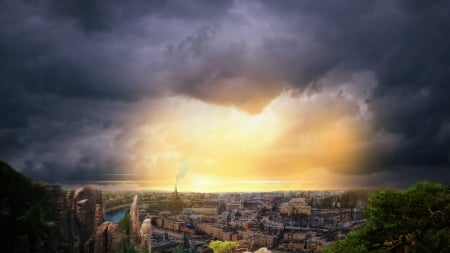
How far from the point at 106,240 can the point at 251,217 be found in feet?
51.9

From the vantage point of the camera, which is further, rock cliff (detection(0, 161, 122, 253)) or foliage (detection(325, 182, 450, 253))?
rock cliff (detection(0, 161, 122, 253))

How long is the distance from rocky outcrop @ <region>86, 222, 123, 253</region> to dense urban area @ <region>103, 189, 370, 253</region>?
295cm

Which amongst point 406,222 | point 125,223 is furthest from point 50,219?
point 406,222

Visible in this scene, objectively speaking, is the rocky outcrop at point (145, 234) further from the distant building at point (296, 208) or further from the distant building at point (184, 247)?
the distant building at point (296, 208)

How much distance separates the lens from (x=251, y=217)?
110ft

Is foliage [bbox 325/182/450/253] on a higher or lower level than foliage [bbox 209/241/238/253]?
higher

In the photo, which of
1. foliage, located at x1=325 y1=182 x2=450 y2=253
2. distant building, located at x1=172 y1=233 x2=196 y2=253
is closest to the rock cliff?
distant building, located at x1=172 y1=233 x2=196 y2=253

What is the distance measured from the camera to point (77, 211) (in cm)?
1944

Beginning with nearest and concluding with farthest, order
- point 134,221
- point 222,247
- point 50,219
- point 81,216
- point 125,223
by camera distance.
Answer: point 50,219
point 81,216
point 125,223
point 134,221
point 222,247

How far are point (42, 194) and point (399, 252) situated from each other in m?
14.5

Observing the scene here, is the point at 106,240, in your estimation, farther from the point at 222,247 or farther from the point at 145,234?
the point at 222,247

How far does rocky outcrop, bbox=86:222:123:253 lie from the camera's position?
1947 centimetres

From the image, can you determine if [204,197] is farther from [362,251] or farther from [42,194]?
[362,251]

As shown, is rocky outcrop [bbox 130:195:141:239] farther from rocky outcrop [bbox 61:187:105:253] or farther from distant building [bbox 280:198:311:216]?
distant building [bbox 280:198:311:216]
